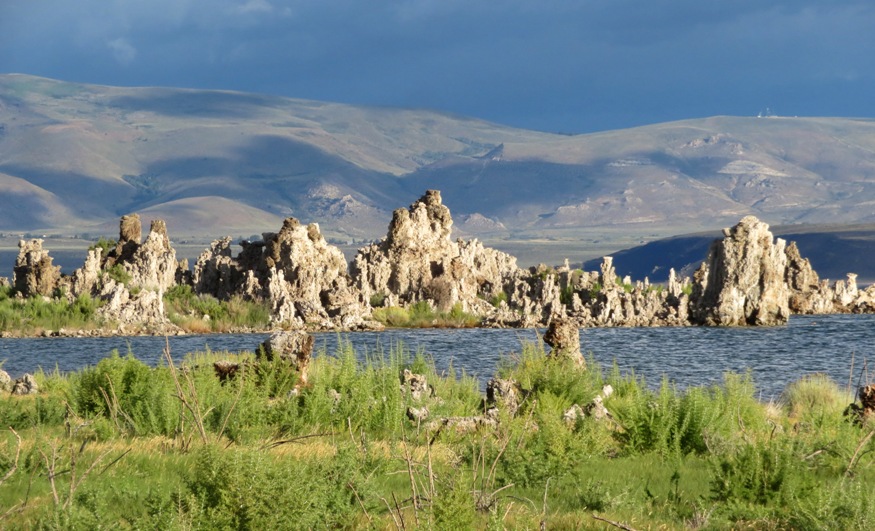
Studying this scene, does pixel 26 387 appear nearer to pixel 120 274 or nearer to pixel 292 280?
pixel 292 280

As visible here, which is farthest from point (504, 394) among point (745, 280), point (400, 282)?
point (400, 282)

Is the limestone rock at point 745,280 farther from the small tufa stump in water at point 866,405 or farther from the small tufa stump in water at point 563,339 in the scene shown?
the small tufa stump in water at point 866,405

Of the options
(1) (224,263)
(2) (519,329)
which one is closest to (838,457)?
(2) (519,329)

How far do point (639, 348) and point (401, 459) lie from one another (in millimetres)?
32632

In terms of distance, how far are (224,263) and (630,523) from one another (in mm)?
46975

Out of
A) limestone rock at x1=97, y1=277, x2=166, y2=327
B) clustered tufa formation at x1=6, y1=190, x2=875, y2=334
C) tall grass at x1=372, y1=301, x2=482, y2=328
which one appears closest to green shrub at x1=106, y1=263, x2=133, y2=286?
clustered tufa formation at x1=6, y1=190, x2=875, y2=334

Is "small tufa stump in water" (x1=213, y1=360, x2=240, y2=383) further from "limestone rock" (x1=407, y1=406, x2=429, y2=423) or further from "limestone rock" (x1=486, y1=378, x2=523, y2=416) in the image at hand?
"limestone rock" (x1=486, y1=378, x2=523, y2=416)

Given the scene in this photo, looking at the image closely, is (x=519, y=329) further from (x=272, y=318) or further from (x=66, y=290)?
(x=66, y=290)

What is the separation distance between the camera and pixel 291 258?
5500cm

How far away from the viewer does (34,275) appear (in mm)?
54938

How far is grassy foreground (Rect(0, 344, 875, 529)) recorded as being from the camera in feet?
37.0

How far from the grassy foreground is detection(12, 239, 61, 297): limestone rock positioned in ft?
109

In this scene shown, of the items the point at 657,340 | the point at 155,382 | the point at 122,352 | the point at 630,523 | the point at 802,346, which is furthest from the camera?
the point at 657,340

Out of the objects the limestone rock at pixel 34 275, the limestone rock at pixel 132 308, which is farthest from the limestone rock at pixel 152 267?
the limestone rock at pixel 34 275
